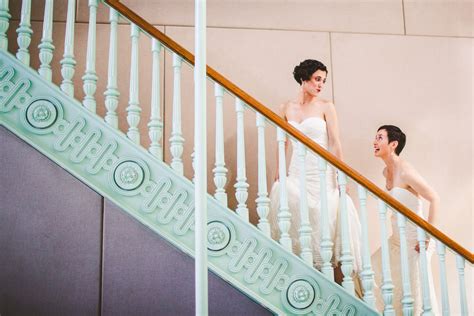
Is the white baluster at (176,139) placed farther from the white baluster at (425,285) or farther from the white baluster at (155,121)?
the white baluster at (425,285)

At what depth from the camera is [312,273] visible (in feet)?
10.3

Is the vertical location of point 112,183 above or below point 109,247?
above

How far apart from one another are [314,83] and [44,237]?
224cm

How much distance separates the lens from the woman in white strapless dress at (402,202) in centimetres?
398

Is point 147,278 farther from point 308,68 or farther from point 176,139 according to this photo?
point 308,68

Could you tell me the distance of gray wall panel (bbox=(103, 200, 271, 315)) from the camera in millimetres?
2971

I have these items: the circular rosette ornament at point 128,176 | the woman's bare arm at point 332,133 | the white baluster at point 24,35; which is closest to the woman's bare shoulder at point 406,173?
the woman's bare arm at point 332,133

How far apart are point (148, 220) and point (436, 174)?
3065mm

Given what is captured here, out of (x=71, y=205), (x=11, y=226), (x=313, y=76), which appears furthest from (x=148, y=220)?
(x=313, y=76)

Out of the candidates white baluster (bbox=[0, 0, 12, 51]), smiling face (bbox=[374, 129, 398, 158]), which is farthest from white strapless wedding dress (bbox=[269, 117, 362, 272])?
white baluster (bbox=[0, 0, 12, 51])

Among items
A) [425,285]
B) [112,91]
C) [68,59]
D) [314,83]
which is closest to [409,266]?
[425,285]

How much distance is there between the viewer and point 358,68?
520cm

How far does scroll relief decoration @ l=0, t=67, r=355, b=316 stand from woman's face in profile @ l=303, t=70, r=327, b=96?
1.57 meters

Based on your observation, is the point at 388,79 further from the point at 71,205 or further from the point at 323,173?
the point at 71,205
